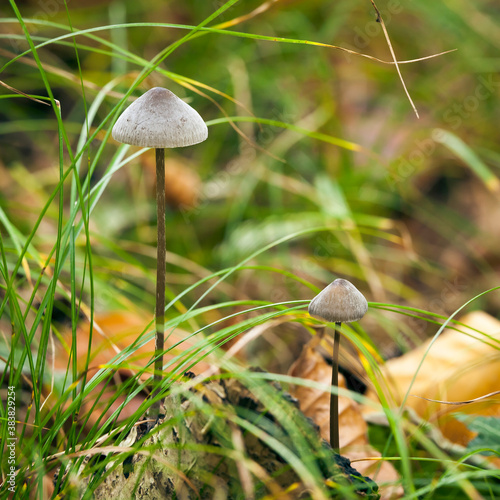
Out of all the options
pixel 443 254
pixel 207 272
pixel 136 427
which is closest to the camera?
pixel 136 427

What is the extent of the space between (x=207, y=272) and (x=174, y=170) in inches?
54.5

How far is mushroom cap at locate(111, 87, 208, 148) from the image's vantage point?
110cm

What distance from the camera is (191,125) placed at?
1142 millimetres

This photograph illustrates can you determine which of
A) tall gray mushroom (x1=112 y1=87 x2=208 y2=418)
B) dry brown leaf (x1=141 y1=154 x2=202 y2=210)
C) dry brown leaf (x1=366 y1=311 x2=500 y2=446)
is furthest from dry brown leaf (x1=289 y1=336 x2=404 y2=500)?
dry brown leaf (x1=141 y1=154 x2=202 y2=210)

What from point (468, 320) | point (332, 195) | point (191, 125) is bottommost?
point (468, 320)

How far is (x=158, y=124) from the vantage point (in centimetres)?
110

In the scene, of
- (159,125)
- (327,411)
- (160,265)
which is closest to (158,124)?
(159,125)

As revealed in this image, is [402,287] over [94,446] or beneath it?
beneath

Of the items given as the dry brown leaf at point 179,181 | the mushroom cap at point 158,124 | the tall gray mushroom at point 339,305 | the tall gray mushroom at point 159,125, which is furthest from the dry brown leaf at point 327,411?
the dry brown leaf at point 179,181

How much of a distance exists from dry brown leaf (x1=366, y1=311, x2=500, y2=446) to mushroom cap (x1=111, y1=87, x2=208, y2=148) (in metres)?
0.93

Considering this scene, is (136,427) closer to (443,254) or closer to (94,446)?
(94,446)

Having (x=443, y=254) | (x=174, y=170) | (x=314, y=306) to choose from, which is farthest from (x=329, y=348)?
(x=174, y=170)

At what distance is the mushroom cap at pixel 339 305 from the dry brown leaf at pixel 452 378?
503mm

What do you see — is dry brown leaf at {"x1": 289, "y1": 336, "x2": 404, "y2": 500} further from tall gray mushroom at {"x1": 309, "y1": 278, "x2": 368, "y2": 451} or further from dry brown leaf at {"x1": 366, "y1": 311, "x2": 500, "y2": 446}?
tall gray mushroom at {"x1": 309, "y1": 278, "x2": 368, "y2": 451}
